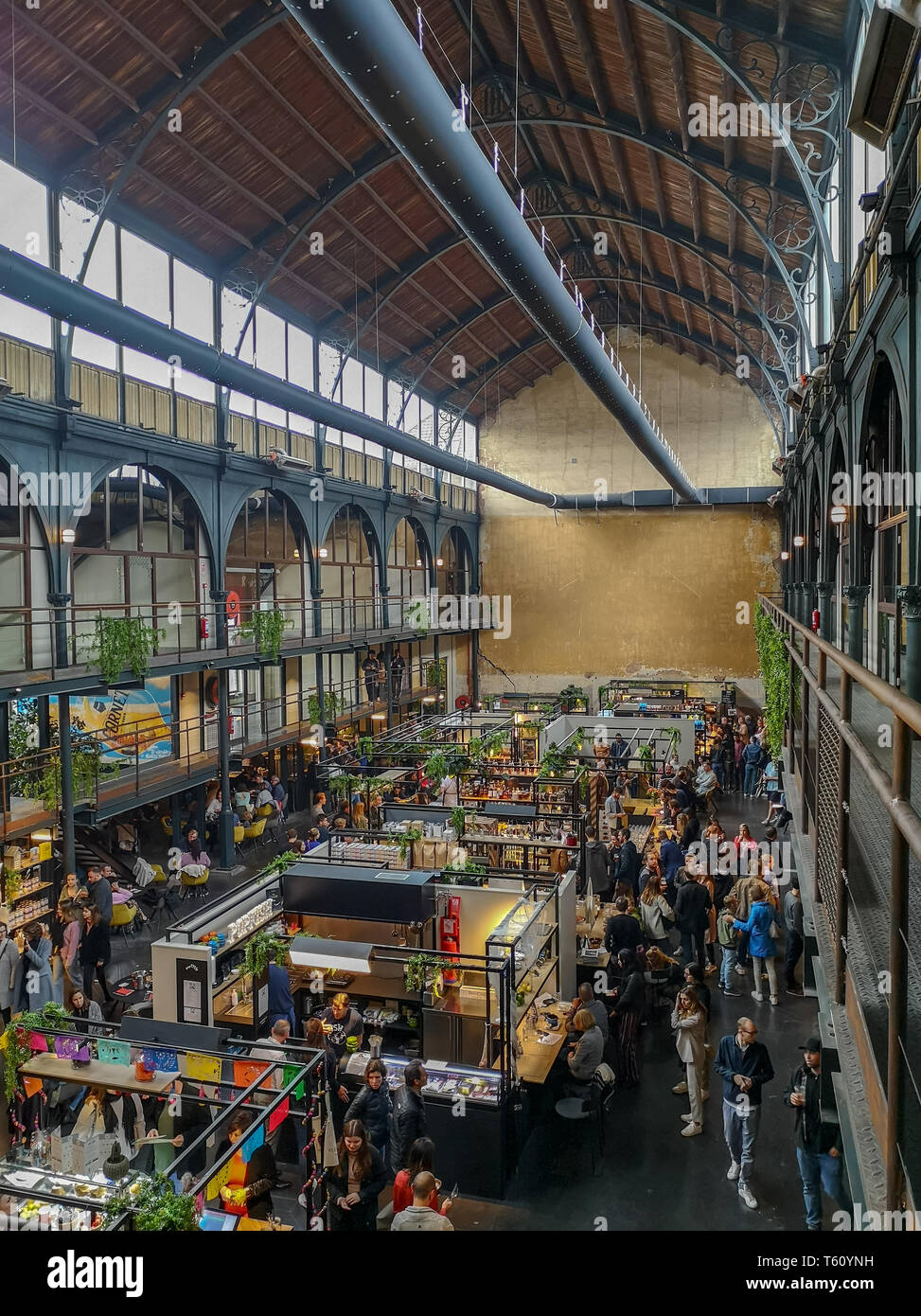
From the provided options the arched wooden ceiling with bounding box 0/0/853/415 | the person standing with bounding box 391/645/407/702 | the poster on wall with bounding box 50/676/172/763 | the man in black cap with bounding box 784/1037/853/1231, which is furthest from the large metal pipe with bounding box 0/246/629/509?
the person standing with bounding box 391/645/407/702

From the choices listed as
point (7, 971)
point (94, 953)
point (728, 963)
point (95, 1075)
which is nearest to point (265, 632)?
point (94, 953)

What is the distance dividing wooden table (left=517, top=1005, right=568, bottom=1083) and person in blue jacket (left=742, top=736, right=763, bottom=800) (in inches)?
481

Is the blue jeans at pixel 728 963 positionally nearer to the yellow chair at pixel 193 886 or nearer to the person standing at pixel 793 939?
the person standing at pixel 793 939

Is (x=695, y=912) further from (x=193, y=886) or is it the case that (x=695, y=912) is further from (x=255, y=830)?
(x=255, y=830)

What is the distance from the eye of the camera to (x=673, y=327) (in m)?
26.5

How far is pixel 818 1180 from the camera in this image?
245 inches

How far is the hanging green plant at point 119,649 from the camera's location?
12.4 meters

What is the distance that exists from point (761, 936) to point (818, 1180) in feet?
12.1

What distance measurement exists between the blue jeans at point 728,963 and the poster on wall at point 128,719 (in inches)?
377

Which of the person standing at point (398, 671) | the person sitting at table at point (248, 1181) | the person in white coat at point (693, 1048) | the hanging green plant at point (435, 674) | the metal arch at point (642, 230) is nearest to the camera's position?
the person sitting at table at point (248, 1181)

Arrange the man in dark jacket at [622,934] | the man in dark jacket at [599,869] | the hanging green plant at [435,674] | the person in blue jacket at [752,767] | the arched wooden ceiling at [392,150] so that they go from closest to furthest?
the man in dark jacket at [622,934] < the arched wooden ceiling at [392,150] < the man in dark jacket at [599,869] < the person in blue jacket at [752,767] < the hanging green plant at [435,674]

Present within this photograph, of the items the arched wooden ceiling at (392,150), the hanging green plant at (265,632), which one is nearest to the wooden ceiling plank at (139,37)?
the arched wooden ceiling at (392,150)

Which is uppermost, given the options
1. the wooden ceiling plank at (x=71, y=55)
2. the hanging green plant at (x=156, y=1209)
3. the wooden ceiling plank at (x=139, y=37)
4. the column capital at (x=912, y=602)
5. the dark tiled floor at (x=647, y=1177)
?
the wooden ceiling plank at (x=139, y=37)
